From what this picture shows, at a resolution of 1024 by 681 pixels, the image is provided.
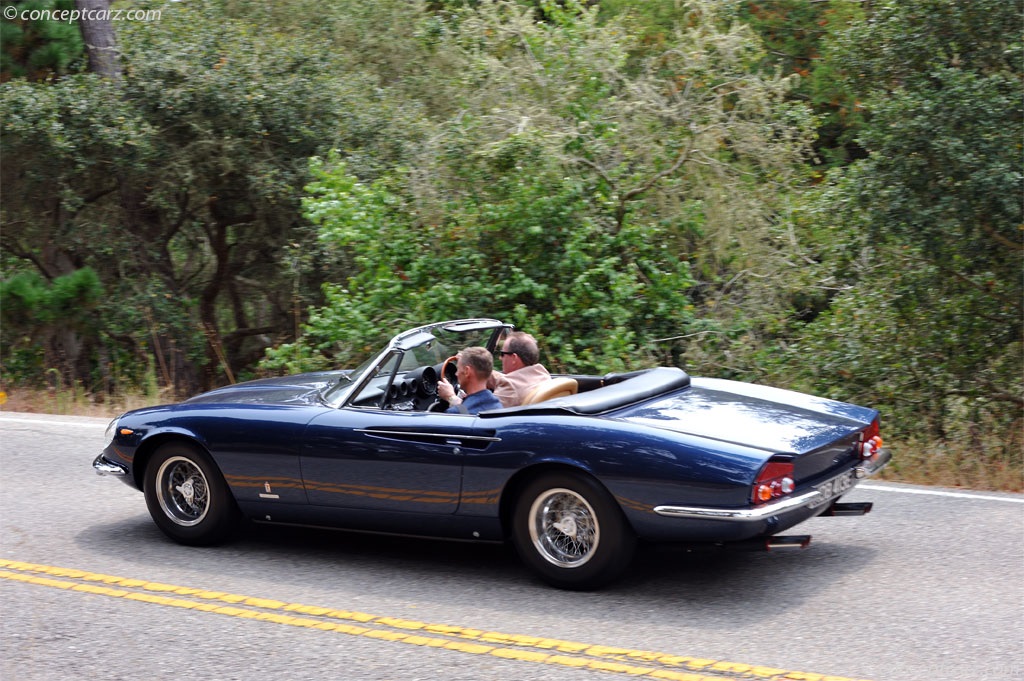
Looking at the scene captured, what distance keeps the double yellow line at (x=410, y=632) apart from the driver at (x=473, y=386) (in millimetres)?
1328

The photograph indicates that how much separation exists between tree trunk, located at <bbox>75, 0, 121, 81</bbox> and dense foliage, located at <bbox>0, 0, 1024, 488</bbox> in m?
0.21

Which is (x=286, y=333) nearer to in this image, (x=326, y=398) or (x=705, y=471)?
(x=326, y=398)

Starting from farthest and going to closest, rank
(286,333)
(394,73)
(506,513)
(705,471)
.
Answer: (394,73)
(286,333)
(506,513)
(705,471)

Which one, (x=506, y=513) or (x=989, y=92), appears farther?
(x=989, y=92)

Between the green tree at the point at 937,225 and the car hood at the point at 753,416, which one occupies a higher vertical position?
the green tree at the point at 937,225

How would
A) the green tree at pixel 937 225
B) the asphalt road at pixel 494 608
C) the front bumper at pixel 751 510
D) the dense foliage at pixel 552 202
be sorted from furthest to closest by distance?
1. the dense foliage at pixel 552 202
2. the green tree at pixel 937 225
3. the front bumper at pixel 751 510
4. the asphalt road at pixel 494 608

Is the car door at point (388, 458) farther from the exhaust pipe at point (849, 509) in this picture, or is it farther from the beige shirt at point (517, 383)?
the exhaust pipe at point (849, 509)

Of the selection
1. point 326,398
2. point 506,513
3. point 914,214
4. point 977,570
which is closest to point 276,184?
point 914,214

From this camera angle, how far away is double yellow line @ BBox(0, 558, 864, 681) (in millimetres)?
4453

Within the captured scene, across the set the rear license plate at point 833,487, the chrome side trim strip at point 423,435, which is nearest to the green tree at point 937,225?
the rear license plate at point 833,487

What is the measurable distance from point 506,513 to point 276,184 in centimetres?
1057

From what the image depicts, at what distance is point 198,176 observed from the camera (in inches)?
612

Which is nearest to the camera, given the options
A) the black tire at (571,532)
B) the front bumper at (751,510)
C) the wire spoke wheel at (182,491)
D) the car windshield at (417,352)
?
the front bumper at (751,510)

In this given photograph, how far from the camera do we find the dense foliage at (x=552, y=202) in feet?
34.4
